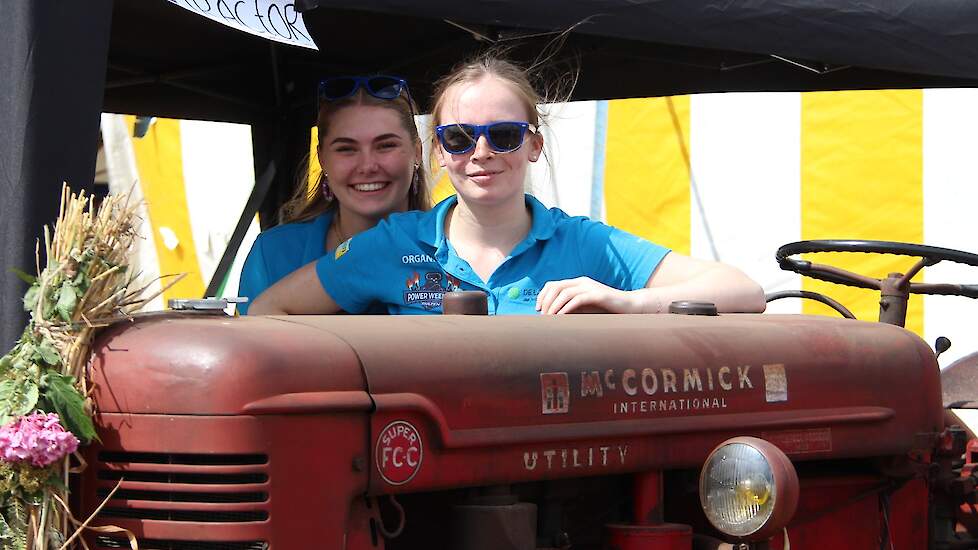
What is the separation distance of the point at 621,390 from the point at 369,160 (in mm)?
1669

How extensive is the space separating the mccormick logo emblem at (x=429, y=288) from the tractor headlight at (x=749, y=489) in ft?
3.20

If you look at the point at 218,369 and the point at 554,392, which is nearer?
the point at 218,369

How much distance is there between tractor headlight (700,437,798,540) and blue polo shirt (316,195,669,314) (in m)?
0.82

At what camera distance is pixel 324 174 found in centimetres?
389

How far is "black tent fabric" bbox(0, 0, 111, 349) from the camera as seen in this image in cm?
230

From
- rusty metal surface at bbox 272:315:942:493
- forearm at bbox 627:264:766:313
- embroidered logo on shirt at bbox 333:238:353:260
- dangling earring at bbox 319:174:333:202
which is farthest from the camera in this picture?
dangling earring at bbox 319:174:333:202

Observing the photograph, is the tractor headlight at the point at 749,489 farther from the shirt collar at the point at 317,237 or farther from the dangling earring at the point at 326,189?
the dangling earring at the point at 326,189

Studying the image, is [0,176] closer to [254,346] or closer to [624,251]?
[254,346]

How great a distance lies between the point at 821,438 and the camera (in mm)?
2471

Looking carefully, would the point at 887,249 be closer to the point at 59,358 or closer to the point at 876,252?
the point at 876,252

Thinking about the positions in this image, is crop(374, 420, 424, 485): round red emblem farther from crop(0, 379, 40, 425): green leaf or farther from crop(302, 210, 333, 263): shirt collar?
crop(302, 210, 333, 263): shirt collar

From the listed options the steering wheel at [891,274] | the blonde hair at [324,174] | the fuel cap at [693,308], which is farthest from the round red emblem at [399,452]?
the blonde hair at [324,174]

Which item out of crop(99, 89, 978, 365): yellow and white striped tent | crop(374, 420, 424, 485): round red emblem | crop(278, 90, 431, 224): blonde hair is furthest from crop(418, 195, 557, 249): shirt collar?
crop(99, 89, 978, 365): yellow and white striped tent

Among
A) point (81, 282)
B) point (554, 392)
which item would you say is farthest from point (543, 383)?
point (81, 282)
